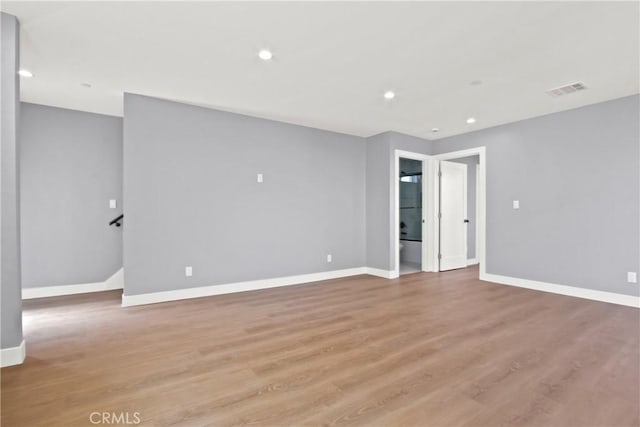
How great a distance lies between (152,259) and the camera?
12.6 ft

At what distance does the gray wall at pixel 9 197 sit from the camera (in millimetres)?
2213

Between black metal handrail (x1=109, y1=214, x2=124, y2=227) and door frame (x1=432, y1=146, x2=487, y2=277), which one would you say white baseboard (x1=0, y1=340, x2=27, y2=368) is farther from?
door frame (x1=432, y1=146, x2=487, y2=277)

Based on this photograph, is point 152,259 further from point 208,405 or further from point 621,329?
point 621,329

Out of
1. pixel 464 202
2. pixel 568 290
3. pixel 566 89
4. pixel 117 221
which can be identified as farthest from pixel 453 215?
pixel 117 221

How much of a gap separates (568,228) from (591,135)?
1.25m

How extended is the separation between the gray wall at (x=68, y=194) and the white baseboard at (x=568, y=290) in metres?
5.94

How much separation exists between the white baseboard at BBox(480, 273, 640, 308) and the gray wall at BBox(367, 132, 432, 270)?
5.53ft

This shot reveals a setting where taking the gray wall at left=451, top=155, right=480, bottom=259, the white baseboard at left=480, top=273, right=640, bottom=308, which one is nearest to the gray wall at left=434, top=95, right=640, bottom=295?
the white baseboard at left=480, top=273, right=640, bottom=308

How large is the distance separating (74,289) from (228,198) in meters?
2.53

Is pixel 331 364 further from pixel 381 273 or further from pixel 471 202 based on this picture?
pixel 471 202

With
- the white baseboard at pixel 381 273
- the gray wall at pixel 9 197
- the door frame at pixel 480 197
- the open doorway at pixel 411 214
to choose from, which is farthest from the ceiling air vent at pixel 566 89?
the gray wall at pixel 9 197

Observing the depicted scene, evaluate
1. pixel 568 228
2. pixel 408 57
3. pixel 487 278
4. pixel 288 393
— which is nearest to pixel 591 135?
pixel 568 228

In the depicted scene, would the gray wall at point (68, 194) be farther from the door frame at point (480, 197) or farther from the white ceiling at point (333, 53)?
the door frame at point (480, 197)

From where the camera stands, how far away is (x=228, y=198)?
438 cm
